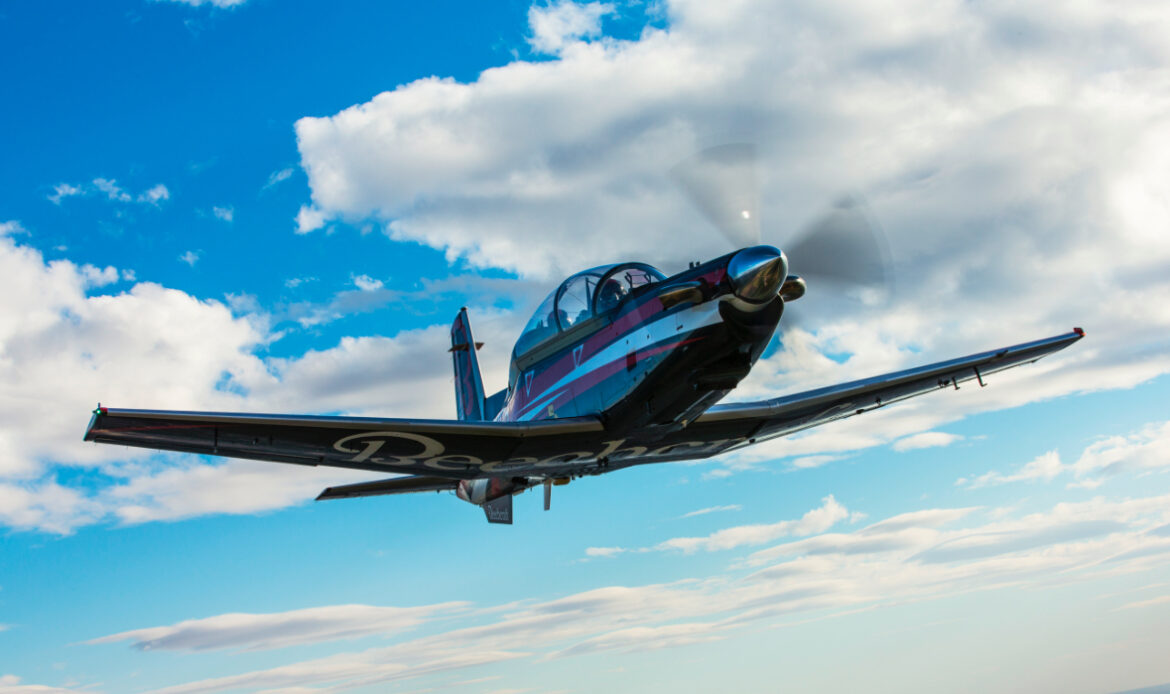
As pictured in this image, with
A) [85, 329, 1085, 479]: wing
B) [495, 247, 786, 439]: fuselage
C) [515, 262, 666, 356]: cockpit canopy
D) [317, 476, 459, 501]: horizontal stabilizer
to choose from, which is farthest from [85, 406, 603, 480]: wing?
[317, 476, 459, 501]: horizontal stabilizer

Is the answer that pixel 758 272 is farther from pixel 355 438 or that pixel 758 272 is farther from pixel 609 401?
pixel 355 438

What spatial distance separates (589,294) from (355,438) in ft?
16.7

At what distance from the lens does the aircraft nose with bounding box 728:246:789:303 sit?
1288cm

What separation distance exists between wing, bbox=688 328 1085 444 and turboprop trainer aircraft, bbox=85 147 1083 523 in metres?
0.04

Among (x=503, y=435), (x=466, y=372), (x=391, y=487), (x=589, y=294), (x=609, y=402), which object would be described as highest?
(x=466, y=372)

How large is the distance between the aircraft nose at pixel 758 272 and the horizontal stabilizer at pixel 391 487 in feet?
32.1

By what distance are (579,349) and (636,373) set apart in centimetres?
163

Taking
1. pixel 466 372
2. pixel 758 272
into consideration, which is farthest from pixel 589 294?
pixel 466 372

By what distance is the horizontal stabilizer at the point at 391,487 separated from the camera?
65.0 ft

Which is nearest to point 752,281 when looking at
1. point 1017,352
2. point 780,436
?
point 780,436

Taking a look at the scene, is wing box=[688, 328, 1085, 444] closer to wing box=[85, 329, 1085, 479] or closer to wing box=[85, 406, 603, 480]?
wing box=[85, 329, 1085, 479]

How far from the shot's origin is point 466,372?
2780 cm

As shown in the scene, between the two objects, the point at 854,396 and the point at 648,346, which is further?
the point at 854,396

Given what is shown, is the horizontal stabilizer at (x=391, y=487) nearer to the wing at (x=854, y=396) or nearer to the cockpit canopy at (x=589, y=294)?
the cockpit canopy at (x=589, y=294)
